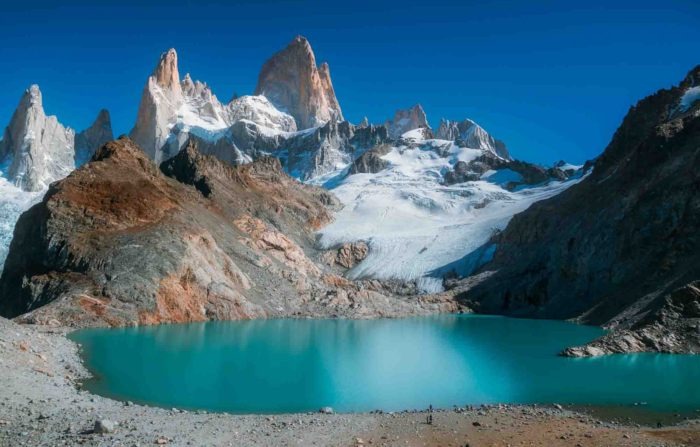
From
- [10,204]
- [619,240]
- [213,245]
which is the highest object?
[10,204]

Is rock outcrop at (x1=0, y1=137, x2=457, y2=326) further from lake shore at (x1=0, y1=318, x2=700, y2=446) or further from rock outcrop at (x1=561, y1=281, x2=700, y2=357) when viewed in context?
rock outcrop at (x1=561, y1=281, x2=700, y2=357)

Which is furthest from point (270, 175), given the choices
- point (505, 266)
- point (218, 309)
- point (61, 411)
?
point (61, 411)

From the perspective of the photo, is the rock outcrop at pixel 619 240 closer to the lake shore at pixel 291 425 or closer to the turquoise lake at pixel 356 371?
the turquoise lake at pixel 356 371

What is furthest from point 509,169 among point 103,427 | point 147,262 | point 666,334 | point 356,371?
point 103,427

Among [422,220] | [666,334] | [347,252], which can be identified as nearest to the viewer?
[666,334]

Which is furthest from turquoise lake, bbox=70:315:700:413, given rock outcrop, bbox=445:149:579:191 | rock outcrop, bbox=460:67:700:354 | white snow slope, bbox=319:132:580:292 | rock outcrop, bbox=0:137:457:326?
rock outcrop, bbox=445:149:579:191

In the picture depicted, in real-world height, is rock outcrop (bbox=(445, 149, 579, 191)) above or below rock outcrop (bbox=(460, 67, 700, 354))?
above

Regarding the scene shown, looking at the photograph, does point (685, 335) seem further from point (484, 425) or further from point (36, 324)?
point (36, 324)

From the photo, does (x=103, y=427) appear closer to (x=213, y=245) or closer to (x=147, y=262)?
(x=147, y=262)
